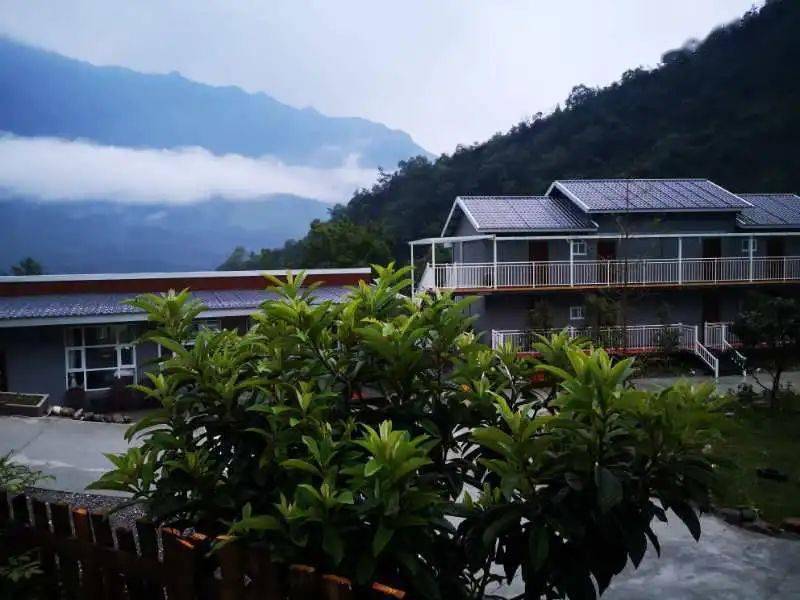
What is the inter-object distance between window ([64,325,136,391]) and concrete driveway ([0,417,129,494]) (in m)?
4.21

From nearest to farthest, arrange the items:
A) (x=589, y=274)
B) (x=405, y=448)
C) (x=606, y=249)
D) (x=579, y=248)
Answer: (x=405, y=448), (x=589, y=274), (x=579, y=248), (x=606, y=249)

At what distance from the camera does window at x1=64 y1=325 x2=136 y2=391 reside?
15031 mm

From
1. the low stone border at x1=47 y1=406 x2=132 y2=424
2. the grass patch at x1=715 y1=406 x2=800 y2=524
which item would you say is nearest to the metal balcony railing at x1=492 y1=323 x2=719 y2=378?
the grass patch at x1=715 y1=406 x2=800 y2=524

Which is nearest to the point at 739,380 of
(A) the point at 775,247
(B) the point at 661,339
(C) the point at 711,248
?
(B) the point at 661,339

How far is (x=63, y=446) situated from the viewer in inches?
354

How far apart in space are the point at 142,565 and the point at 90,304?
1451cm

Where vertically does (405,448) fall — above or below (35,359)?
above

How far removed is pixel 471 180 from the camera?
39625 millimetres

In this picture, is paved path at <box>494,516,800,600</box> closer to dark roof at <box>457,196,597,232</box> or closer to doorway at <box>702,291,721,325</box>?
dark roof at <box>457,196,597,232</box>

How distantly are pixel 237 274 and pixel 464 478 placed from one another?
17.1 m

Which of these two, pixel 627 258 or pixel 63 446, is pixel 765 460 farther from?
pixel 627 258

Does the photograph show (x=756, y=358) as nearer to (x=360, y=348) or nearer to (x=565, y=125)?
(x=360, y=348)

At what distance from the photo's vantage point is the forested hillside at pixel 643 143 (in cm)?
3359

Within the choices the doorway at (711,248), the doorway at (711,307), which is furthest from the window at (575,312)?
the doorway at (711,248)
